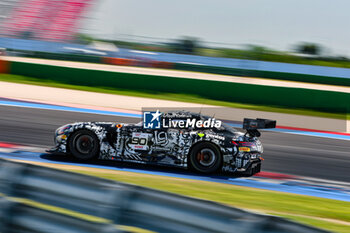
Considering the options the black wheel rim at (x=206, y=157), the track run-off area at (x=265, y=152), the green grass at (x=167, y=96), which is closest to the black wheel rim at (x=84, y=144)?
the track run-off area at (x=265, y=152)

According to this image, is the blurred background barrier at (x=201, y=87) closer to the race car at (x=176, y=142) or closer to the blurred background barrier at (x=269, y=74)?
the blurred background barrier at (x=269, y=74)

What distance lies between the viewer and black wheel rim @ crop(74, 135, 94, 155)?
30.7 ft

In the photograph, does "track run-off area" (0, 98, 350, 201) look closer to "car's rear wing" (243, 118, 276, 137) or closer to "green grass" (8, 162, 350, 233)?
"green grass" (8, 162, 350, 233)

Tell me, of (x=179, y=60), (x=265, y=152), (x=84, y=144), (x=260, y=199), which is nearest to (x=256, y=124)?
(x=260, y=199)

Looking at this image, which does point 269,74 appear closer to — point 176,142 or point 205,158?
point 205,158

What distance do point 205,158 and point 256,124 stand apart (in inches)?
45.3

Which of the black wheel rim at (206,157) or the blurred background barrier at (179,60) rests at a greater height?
the blurred background barrier at (179,60)

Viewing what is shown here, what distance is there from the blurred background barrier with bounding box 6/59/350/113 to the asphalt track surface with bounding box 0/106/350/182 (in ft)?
12.6

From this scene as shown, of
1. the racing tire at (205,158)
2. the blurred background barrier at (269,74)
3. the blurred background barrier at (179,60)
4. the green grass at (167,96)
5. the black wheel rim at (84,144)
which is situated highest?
the blurred background barrier at (179,60)

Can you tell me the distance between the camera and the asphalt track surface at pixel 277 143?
10.5 meters

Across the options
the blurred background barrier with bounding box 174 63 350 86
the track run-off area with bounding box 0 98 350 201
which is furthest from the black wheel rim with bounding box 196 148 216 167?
the blurred background barrier with bounding box 174 63 350 86

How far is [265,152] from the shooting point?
11.8 meters

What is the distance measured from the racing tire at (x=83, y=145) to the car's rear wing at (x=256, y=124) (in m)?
2.86

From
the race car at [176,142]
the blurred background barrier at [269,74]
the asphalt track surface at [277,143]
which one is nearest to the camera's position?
the race car at [176,142]
